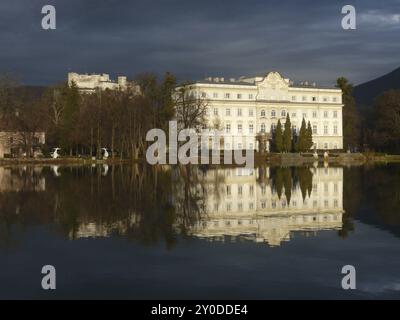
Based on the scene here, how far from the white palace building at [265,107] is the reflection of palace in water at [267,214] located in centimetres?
5904

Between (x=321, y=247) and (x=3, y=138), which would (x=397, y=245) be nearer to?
(x=321, y=247)

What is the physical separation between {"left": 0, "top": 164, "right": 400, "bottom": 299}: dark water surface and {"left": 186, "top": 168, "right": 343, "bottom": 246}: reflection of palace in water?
3 centimetres

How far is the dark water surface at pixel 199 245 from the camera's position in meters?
9.45

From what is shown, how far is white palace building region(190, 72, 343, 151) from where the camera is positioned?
283ft

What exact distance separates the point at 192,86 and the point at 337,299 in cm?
7539

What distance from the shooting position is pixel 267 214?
17.8 meters

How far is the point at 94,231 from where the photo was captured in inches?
578

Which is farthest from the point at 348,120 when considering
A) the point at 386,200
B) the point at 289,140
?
the point at 386,200

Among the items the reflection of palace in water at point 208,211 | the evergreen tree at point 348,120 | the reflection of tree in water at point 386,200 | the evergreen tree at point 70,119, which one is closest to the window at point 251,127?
the evergreen tree at point 348,120

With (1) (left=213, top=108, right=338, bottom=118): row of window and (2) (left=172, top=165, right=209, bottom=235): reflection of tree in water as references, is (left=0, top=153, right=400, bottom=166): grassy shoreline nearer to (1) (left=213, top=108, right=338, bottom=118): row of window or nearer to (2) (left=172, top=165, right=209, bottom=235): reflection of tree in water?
(1) (left=213, top=108, right=338, bottom=118): row of window

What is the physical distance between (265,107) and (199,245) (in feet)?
254

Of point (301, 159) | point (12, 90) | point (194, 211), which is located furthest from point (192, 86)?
point (194, 211)

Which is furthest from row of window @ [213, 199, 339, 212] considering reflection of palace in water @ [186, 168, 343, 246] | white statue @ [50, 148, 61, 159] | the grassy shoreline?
white statue @ [50, 148, 61, 159]
